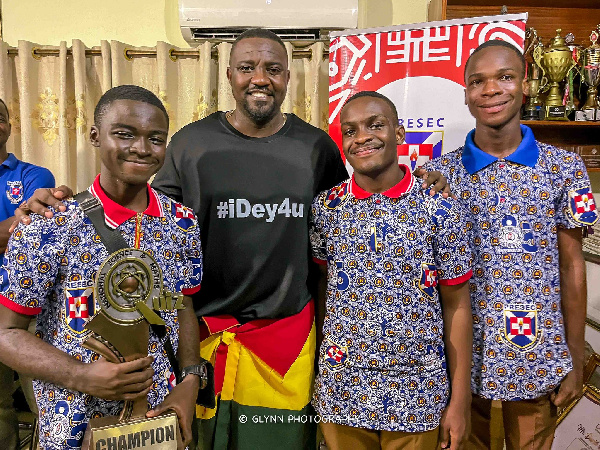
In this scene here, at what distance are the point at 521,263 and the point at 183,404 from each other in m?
1.01

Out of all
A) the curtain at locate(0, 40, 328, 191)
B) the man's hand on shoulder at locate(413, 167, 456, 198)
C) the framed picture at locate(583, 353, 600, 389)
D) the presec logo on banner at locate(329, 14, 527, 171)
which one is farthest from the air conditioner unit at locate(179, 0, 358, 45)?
the framed picture at locate(583, 353, 600, 389)

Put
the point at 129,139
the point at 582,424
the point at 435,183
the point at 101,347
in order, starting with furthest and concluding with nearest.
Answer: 1. the point at 582,424
2. the point at 435,183
3. the point at 129,139
4. the point at 101,347

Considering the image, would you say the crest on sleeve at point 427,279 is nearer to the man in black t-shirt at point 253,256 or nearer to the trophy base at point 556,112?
the man in black t-shirt at point 253,256

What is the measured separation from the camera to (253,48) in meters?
1.43

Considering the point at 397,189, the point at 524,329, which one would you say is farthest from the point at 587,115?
the point at 397,189

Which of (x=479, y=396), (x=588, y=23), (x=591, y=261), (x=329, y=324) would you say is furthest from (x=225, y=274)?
(x=588, y=23)

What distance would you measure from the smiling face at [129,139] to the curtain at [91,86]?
161 cm

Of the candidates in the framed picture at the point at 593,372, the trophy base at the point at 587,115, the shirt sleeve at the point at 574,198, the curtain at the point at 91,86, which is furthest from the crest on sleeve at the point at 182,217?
the trophy base at the point at 587,115

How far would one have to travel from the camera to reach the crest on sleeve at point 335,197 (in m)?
1.32

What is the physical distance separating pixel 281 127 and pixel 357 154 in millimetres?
374

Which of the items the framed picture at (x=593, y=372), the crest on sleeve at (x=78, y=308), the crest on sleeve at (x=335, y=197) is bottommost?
the framed picture at (x=593, y=372)

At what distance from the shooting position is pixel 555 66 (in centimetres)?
236

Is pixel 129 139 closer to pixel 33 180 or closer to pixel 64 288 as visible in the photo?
pixel 64 288

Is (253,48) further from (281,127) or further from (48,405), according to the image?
(48,405)
